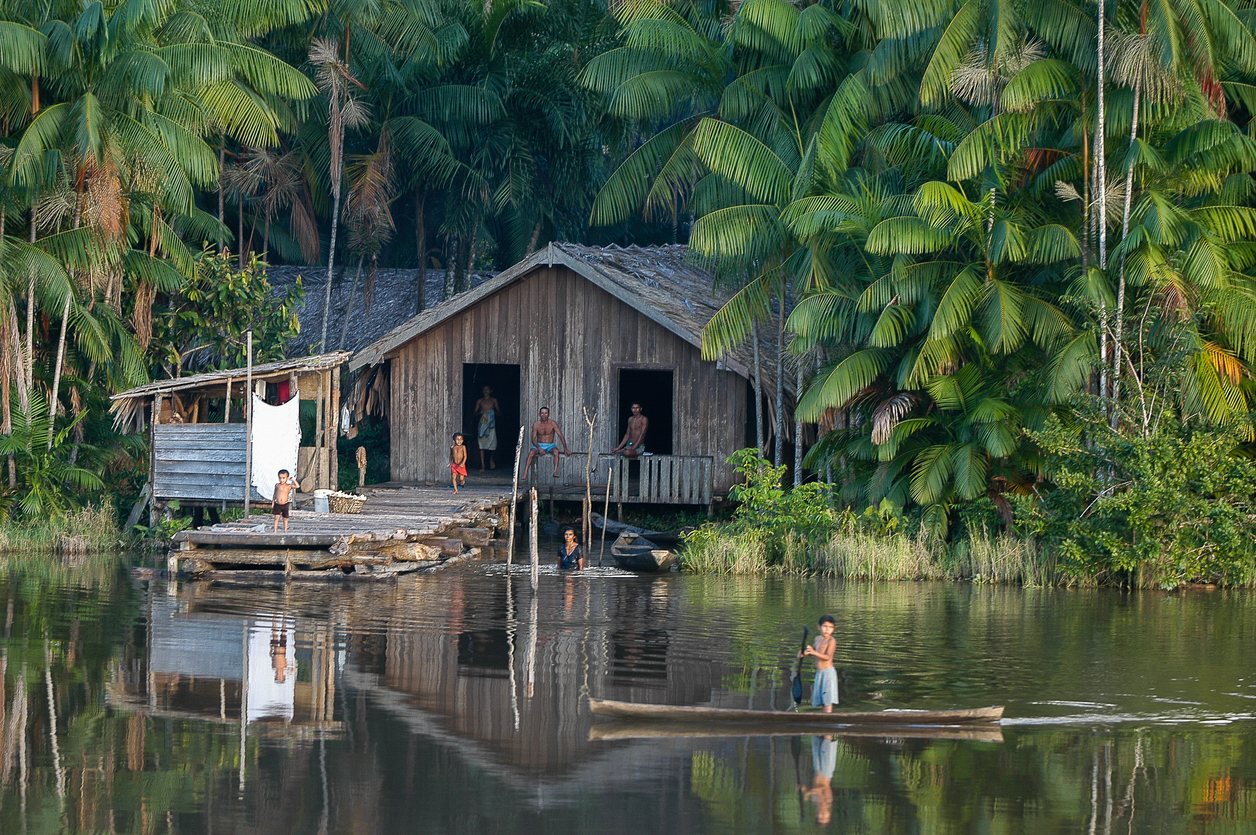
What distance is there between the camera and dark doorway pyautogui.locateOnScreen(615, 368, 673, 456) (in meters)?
31.3

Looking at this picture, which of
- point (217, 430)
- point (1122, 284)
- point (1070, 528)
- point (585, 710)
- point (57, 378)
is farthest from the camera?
point (57, 378)

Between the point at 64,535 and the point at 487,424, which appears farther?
the point at 487,424

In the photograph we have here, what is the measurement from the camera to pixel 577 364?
25109 millimetres

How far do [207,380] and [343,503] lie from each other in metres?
2.96

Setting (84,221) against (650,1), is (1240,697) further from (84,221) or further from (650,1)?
(84,221)

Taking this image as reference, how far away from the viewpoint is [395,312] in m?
30.8

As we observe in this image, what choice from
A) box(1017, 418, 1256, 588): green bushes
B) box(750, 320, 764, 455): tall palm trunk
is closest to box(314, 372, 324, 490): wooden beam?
box(750, 320, 764, 455): tall palm trunk

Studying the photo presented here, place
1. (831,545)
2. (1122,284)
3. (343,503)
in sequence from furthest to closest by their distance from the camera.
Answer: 1. (343,503)
2. (831,545)
3. (1122,284)

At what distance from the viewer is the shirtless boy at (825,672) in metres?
10.7

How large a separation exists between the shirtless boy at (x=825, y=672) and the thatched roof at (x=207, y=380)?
12889 mm

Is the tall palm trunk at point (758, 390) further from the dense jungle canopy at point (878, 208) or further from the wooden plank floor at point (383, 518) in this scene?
the wooden plank floor at point (383, 518)

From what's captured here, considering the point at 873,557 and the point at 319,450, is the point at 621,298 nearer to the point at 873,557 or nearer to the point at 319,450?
the point at 319,450

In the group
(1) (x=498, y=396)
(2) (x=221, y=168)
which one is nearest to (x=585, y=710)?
(2) (x=221, y=168)

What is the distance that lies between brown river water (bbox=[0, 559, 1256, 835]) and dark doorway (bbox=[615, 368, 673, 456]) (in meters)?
13.9
